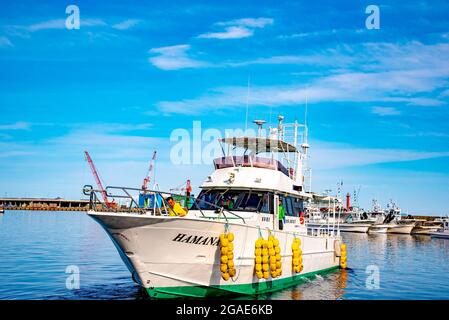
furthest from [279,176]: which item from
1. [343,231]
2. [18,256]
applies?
[343,231]

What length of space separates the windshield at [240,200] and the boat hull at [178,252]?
229 cm

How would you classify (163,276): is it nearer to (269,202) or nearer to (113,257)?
(269,202)

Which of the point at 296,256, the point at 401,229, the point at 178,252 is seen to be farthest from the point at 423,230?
the point at 178,252

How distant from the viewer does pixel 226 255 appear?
1542 cm

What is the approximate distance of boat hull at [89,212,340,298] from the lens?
591 inches

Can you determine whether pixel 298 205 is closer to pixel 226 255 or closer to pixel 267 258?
pixel 267 258

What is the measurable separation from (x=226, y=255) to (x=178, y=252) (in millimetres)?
1591

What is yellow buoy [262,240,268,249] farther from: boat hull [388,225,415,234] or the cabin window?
boat hull [388,225,415,234]

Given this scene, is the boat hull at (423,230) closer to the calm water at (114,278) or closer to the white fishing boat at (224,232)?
the calm water at (114,278)

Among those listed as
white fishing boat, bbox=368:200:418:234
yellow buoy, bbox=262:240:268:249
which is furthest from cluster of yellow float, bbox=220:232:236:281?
white fishing boat, bbox=368:200:418:234

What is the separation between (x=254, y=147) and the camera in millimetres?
23453

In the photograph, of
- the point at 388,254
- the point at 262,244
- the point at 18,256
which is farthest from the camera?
the point at 388,254

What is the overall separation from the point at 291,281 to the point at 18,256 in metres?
19.9
